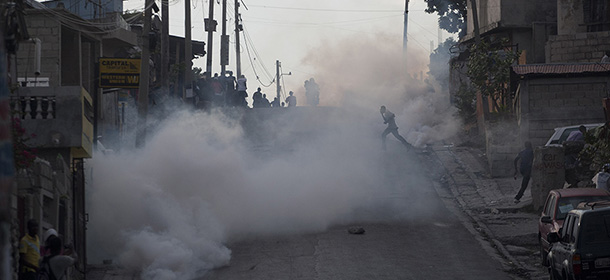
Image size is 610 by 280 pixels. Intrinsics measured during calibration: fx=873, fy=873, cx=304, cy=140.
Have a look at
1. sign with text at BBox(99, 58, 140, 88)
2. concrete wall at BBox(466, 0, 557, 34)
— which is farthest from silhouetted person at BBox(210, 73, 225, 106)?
sign with text at BBox(99, 58, 140, 88)

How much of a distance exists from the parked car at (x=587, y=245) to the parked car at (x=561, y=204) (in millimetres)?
2764

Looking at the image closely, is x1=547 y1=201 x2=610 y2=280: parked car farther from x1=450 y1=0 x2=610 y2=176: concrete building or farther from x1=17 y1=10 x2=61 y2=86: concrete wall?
x1=17 y1=10 x2=61 y2=86: concrete wall

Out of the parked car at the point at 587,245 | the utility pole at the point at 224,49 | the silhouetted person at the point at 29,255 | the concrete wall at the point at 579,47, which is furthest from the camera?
the utility pole at the point at 224,49

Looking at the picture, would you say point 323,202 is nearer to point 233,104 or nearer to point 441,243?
point 441,243

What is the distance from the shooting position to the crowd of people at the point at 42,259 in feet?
34.0

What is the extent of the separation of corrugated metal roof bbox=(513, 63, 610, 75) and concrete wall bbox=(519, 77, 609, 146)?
0.77ft

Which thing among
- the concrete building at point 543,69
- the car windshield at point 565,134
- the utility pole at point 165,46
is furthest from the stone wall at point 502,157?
the utility pole at point 165,46

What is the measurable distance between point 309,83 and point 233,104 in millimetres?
4633

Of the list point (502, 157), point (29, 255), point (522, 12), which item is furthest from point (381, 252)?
point (522, 12)

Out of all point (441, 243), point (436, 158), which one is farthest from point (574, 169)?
point (436, 158)

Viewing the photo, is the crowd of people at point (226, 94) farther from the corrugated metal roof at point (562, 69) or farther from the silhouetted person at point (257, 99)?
the corrugated metal roof at point (562, 69)

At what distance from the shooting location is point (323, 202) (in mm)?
22062

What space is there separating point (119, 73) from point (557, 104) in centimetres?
1360

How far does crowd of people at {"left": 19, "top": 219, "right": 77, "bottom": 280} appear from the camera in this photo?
10.4 m
